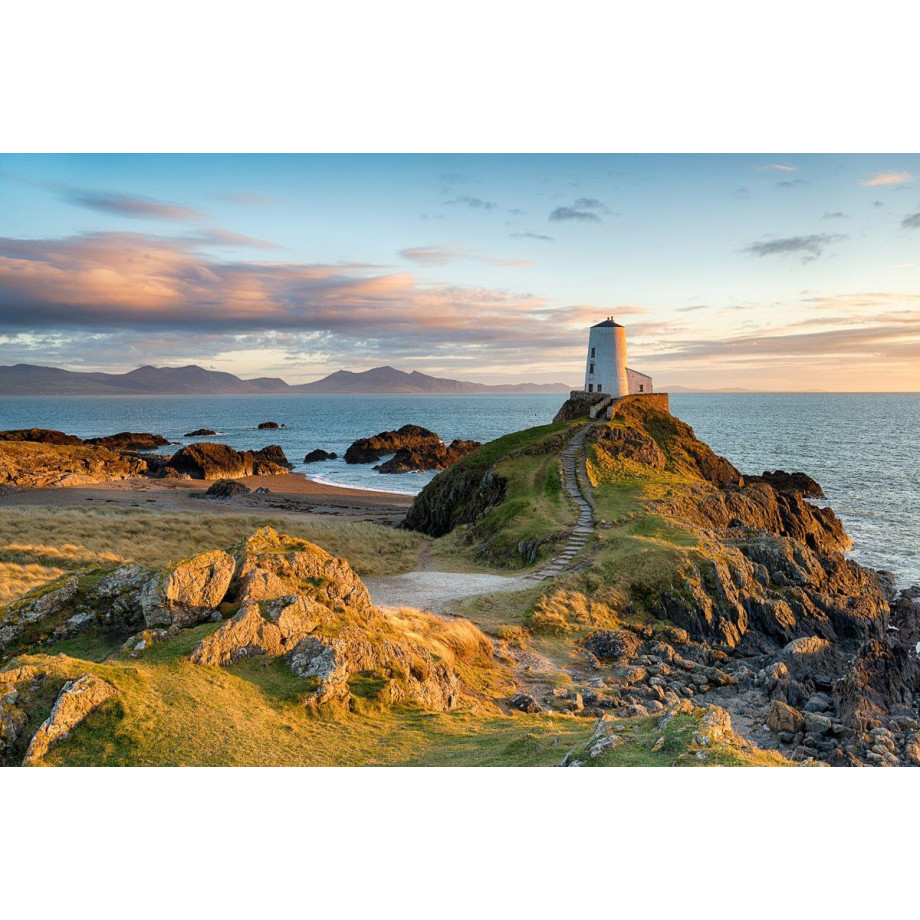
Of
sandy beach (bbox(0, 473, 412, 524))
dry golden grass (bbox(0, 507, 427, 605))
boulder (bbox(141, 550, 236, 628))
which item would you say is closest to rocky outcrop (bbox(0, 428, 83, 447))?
sandy beach (bbox(0, 473, 412, 524))

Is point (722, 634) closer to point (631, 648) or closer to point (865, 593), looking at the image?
point (631, 648)

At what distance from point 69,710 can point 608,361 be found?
6272cm

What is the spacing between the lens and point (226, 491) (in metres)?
72.1

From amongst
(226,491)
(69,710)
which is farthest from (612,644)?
(226,491)

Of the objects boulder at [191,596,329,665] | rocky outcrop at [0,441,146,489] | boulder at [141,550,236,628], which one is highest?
boulder at [141,550,236,628]

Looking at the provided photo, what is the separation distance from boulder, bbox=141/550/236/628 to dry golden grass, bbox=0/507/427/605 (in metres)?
12.4

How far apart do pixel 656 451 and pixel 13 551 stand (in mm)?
46050

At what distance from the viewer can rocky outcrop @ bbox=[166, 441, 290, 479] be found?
92.6 m

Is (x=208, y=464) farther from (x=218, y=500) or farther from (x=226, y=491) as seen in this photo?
(x=218, y=500)

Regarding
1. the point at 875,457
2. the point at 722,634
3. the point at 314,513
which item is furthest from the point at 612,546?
the point at 875,457

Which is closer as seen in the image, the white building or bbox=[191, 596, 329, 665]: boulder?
→ bbox=[191, 596, 329, 665]: boulder

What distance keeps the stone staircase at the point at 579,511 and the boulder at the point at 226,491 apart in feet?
130

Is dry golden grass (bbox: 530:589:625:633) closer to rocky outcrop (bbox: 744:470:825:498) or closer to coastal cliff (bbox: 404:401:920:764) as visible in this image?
coastal cliff (bbox: 404:401:920:764)

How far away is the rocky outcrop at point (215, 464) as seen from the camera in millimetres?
92625
